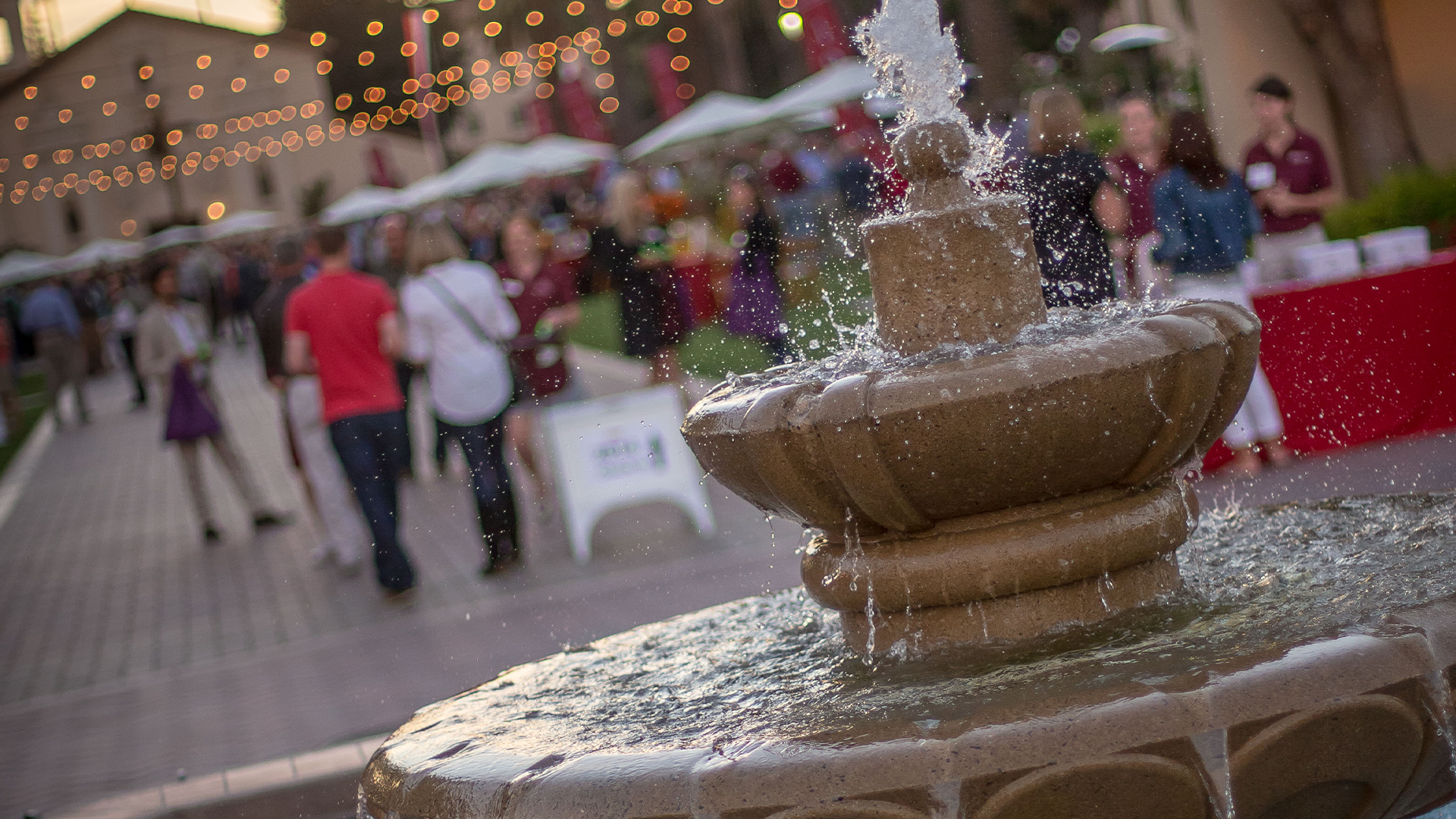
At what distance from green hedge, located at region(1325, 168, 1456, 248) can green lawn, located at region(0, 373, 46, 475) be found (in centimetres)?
1847

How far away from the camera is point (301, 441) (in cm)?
1030

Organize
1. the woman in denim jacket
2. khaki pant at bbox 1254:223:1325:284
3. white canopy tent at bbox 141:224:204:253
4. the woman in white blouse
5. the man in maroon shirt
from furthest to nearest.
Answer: white canopy tent at bbox 141:224:204:253
the woman in white blouse
the man in maroon shirt
khaki pant at bbox 1254:223:1325:284
the woman in denim jacket

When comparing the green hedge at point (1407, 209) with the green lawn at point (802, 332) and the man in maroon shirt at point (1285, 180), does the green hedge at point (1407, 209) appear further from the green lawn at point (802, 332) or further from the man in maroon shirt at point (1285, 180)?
the green lawn at point (802, 332)

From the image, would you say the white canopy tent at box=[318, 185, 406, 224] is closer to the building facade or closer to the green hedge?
the green hedge

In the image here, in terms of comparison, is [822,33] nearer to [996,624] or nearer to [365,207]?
[365,207]

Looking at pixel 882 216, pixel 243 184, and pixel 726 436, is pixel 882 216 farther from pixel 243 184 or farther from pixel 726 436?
pixel 243 184

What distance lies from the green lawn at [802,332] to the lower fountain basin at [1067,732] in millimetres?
10034

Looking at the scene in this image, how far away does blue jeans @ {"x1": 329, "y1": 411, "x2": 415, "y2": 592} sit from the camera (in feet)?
30.4

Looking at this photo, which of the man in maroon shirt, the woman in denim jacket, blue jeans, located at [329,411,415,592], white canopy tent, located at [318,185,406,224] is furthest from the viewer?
white canopy tent, located at [318,185,406,224]

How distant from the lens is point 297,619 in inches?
375

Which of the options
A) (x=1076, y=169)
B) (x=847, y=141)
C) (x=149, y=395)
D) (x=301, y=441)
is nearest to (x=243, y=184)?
(x=149, y=395)

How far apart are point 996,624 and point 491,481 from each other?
21.1 feet

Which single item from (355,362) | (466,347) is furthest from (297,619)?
(466,347)

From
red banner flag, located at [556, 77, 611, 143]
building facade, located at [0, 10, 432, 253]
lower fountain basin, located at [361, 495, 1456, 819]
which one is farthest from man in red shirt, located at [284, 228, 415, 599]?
building facade, located at [0, 10, 432, 253]
